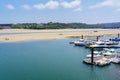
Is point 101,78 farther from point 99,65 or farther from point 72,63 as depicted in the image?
point 72,63

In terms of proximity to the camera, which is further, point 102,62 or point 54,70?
Answer: point 102,62

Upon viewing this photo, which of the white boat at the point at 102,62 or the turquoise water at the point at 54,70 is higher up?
the white boat at the point at 102,62

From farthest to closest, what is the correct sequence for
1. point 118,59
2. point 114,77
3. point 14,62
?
1. point 14,62
2. point 118,59
3. point 114,77

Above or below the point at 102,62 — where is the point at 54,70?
below

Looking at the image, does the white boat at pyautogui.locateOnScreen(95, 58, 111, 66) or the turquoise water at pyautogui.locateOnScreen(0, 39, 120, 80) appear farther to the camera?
the white boat at pyautogui.locateOnScreen(95, 58, 111, 66)

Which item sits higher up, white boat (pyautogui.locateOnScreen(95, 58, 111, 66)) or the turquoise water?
white boat (pyautogui.locateOnScreen(95, 58, 111, 66))

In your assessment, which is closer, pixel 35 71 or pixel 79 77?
pixel 79 77

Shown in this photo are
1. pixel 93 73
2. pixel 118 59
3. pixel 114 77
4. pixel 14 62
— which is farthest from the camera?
pixel 14 62

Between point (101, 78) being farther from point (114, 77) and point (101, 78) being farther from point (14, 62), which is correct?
point (14, 62)

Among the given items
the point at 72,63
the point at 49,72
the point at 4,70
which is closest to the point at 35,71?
the point at 49,72

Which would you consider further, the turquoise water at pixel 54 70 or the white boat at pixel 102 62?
the white boat at pixel 102 62
